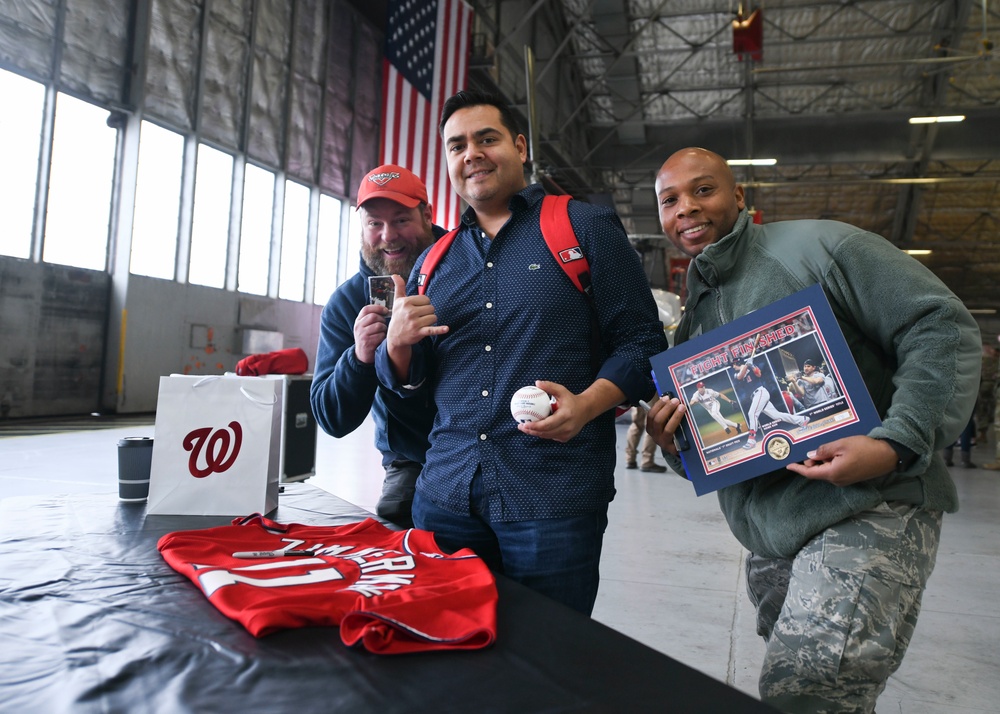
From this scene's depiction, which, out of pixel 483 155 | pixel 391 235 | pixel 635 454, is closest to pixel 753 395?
pixel 483 155

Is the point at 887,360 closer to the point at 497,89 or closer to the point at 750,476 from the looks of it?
the point at 750,476

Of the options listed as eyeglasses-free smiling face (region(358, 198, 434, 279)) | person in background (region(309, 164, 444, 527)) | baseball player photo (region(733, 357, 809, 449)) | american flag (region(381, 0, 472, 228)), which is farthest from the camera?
american flag (region(381, 0, 472, 228))

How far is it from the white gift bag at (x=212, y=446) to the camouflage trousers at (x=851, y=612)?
133 centimetres

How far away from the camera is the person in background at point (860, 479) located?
1.38 meters

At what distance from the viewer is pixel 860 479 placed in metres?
1.38

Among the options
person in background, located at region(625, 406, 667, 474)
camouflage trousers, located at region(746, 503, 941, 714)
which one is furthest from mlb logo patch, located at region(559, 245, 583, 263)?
person in background, located at region(625, 406, 667, 474)

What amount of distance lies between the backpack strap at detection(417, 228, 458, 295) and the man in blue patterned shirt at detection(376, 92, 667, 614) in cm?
4

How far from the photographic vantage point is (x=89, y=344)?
10664 millimetres

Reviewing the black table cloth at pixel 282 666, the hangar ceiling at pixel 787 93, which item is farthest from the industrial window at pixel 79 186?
the black table cloth at pixel 282 666

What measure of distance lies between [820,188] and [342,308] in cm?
2150

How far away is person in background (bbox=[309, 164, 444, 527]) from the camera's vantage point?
212 centimetres

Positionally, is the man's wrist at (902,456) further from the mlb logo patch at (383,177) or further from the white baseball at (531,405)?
the mlb logo patch at (383,177)

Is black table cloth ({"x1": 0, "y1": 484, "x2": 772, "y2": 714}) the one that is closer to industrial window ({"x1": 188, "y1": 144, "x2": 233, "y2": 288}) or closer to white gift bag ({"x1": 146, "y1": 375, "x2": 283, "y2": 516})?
white gift bag ({"x1": 146, "y1": 375, "x2": 283, "y2": 516})

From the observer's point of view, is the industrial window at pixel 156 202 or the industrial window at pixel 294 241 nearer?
the industrial window at pixel 156 202
